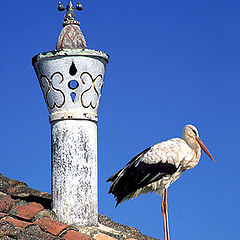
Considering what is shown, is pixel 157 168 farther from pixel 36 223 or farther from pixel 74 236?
pixel 36 223

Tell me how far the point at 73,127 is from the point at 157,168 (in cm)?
156

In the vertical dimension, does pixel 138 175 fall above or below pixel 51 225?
above

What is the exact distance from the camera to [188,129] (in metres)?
7.27

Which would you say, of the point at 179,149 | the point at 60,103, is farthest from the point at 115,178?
the point at 60,103

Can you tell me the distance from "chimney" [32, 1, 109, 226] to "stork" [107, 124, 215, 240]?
886mm

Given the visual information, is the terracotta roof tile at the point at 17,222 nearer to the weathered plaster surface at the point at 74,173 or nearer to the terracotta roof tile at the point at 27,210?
the terracotta roof tile at the point at 27,210

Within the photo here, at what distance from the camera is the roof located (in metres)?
5.36

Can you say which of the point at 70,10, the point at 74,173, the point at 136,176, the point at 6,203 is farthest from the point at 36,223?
the point at 70,10

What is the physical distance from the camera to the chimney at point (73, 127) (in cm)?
592

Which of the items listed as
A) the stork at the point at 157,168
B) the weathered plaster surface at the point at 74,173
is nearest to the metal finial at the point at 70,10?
the weathered plaster surface at the point at 74,173

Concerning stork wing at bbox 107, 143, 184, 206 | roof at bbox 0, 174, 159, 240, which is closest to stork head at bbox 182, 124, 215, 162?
stork wing at bbox 107, 143, 184, 206

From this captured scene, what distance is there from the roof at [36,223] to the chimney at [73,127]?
205 mm

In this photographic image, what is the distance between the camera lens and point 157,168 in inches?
275

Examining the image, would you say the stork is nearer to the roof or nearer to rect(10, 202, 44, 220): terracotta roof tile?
the roof
